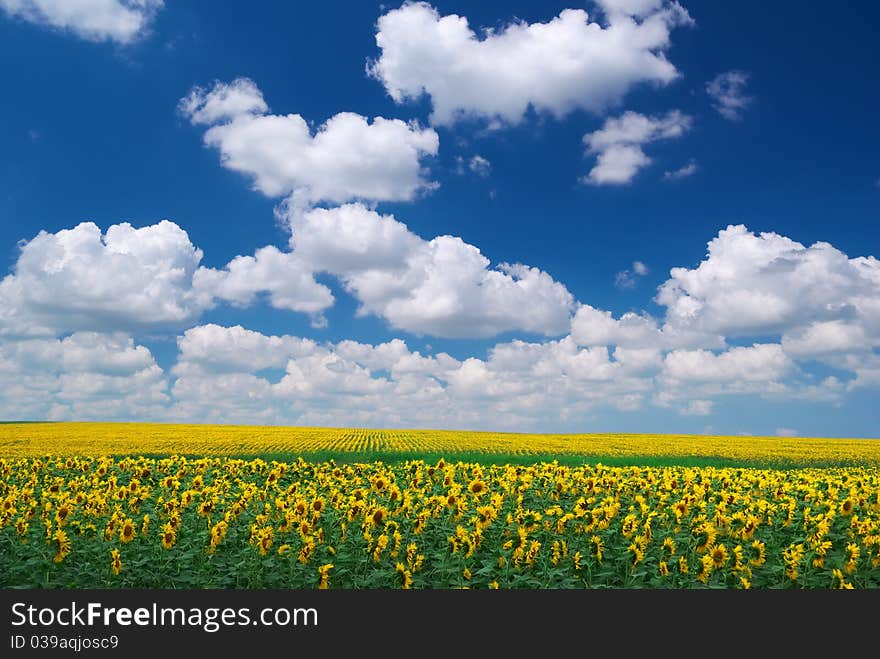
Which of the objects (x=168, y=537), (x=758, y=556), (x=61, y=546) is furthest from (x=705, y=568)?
(x=61, y=546)

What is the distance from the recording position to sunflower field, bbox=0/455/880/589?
35.1 ft

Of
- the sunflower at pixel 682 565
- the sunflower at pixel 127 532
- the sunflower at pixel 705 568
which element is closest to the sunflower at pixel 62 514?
the sunflower at pixel 127 532

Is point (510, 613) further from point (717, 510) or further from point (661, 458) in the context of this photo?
point (661, 458)

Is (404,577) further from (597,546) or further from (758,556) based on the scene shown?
(758,556)

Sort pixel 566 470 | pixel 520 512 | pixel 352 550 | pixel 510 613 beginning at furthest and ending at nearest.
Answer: pixel 566 470
pixel 520 512
pixel 352 550
pixel 510 613

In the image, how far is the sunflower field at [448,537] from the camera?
35.1 feet

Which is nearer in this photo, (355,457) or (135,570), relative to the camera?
(135,570)

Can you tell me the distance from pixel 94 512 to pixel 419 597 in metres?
7.86

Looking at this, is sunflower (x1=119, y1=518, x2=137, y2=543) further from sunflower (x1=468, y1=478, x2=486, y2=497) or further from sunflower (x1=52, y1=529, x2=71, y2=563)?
sunflower (x1=468, y1=478, x2=486, y2=497)

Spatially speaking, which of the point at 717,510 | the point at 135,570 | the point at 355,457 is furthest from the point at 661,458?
the point at 135,570

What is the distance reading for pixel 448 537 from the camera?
1165cm

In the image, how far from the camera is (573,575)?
1092cm

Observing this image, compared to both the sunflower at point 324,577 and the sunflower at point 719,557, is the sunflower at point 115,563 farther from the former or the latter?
the sunflower at point 719,557

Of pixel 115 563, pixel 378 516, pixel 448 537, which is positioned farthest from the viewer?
pixel 378 516
